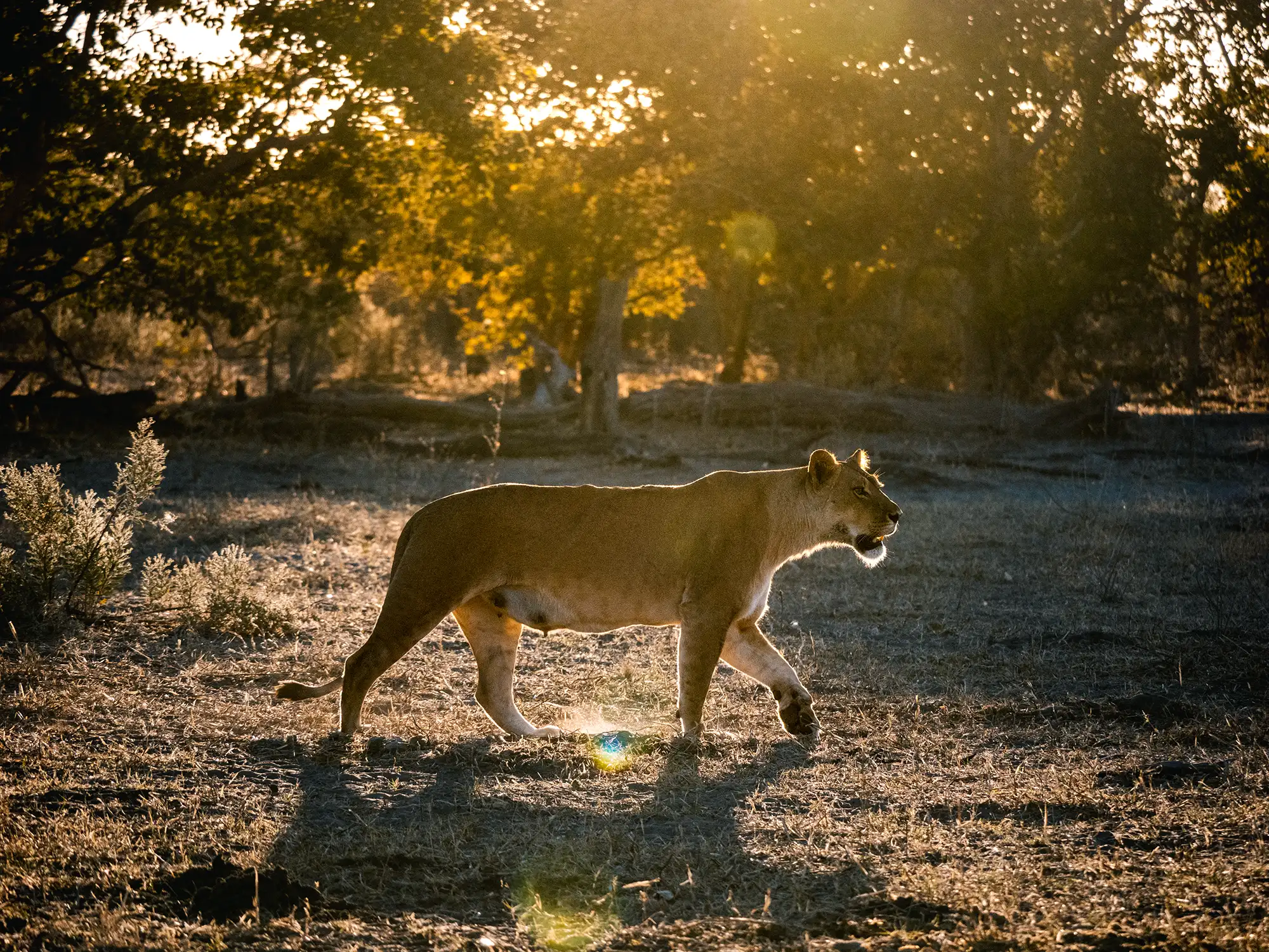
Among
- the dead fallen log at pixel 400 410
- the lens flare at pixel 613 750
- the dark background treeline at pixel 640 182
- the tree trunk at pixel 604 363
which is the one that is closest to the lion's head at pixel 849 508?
the lens flare at pixel 613 750

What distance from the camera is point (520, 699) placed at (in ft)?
25.7

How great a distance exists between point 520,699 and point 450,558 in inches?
64.2

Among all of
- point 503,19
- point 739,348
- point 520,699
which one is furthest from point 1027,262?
point 520,699

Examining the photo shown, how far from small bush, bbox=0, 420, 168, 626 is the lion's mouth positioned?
4.72 m

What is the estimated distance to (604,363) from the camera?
69.8ft

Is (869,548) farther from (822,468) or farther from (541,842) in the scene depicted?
(541,842)

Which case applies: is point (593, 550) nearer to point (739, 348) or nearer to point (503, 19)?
point (503, 19)

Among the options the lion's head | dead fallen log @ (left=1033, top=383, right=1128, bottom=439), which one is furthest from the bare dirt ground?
dead fallen log @ (left=1033, top=383, right=1128, bottom=439)

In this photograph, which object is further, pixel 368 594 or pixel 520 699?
pixel 368 594

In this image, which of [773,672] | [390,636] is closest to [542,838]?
[390,636]

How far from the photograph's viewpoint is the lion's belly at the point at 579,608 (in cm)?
673

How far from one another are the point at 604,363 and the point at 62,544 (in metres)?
12.9

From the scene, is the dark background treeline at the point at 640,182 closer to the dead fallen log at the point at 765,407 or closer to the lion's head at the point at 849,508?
the dead fallen log at the point at 765,407

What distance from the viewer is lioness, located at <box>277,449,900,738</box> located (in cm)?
654
